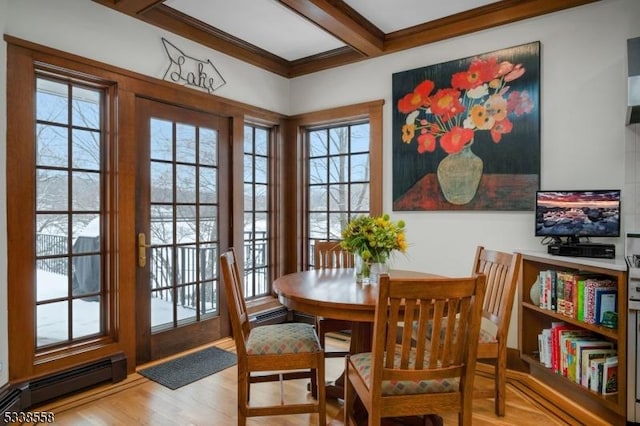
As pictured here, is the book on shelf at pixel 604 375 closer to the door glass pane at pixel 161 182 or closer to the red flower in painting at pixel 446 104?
the red flower in painting at pixel 446 104

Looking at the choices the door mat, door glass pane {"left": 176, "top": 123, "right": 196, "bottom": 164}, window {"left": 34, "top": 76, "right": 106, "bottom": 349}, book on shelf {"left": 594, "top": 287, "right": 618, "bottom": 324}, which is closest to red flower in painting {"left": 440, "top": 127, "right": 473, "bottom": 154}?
book on shelf {"left": 594, "top": 287, "right": 618, "bottom": 324}

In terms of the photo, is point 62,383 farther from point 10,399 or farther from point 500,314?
point 500,314

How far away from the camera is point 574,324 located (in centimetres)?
244

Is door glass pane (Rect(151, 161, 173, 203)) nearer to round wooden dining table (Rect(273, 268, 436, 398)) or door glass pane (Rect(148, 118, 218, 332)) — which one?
door glass pane (Rect(148, 118, 218, 332))

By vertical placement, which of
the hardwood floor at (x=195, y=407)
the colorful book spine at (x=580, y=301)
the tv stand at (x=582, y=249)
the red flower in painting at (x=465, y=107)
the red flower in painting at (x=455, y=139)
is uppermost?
the red flower in painting at (x=465, y=107)

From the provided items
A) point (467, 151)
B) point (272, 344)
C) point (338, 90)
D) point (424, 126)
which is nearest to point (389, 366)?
point (272, 344)

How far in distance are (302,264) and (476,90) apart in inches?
95.4

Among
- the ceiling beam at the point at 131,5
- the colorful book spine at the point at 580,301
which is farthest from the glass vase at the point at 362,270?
the ceiling beam at the point at 131,5

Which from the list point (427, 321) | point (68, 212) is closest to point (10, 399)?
point (68, 212)

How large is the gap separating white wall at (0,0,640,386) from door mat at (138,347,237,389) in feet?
3.07

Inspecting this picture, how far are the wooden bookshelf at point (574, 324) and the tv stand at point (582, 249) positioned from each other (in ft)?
0.19

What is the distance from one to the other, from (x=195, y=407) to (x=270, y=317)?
1.67 meters

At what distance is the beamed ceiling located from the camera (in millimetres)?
2836

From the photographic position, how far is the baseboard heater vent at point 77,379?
2.39 metres
